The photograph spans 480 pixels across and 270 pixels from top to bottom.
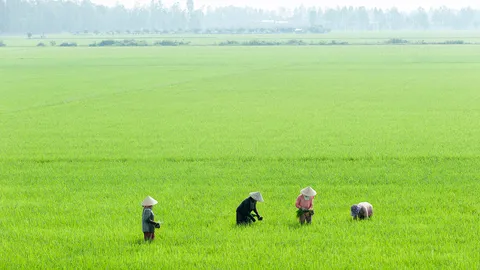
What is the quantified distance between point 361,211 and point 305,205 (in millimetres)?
1051

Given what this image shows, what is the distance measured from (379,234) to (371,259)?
110cm

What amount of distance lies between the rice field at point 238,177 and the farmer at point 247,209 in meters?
0.17

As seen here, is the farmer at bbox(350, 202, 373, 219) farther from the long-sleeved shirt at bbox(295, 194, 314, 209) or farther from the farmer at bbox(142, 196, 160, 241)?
the farmer at bbox(142, 196, 160, 241)

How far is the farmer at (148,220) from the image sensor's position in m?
8.64

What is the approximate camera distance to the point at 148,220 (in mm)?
8891

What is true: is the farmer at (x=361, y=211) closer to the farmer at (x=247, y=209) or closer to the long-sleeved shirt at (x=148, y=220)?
the farmer at (x=247, y=209)

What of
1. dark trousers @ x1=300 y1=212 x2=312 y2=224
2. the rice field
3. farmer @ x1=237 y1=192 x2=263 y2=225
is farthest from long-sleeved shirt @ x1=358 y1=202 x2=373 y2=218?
farmer @ x1=237 y1=192 x2=263 y2=225

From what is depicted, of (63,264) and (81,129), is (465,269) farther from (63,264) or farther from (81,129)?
(81,129)

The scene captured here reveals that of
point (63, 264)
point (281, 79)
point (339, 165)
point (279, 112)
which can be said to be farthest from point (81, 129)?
point (281, 79)

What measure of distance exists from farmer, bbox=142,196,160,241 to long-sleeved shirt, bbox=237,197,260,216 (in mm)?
1323

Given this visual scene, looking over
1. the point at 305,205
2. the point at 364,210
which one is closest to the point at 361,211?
the point at 364,210

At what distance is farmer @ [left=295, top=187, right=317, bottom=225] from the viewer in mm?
9336

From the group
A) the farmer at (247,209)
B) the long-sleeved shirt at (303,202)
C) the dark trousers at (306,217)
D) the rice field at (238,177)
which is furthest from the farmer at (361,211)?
the farmer at (247,209)

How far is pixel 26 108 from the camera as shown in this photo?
2911cm
